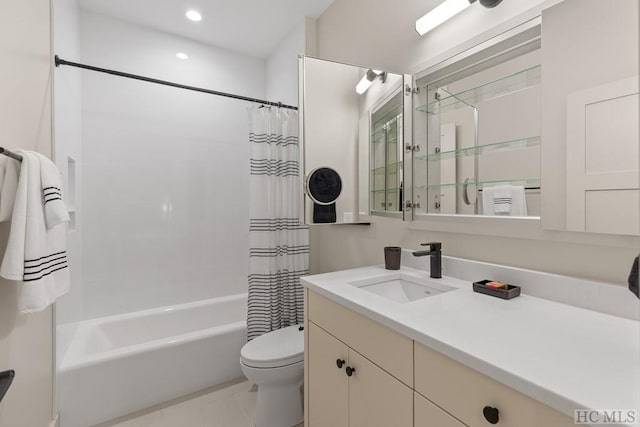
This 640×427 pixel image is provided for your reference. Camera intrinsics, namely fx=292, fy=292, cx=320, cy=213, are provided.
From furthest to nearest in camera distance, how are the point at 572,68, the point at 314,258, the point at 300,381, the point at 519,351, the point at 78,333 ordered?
the point at 314,258, the point at 78,333, the point at 300,381, the point at 572,68, the point at 519,351

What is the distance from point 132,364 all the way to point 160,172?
1504mm

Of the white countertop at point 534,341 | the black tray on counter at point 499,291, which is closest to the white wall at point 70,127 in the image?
the white countertop at point 534,341

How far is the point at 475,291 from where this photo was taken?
1096 mm

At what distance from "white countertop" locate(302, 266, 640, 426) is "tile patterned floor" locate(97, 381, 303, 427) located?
1.23 metres

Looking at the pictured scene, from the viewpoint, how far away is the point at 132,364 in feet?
5.73

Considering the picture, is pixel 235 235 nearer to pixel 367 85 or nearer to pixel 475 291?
pixel 367 85

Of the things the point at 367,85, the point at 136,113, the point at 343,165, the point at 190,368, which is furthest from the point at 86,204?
the point at 367,85

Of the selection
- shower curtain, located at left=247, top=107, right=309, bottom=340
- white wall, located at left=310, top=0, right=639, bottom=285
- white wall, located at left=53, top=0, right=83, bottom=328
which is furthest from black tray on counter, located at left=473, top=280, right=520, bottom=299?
white wall, located at left=53, top=0, right=83, bottom=328

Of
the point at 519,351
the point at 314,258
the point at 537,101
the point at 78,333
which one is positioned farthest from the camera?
the point at 314,258

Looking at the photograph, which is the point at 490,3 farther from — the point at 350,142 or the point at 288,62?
the point at 288,62

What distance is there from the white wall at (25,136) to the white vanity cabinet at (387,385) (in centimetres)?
110

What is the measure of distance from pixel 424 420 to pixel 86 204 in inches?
103

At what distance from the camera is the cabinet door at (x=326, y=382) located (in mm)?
1089

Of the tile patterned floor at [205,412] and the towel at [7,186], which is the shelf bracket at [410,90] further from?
the tile patterned floor at [205,412]
